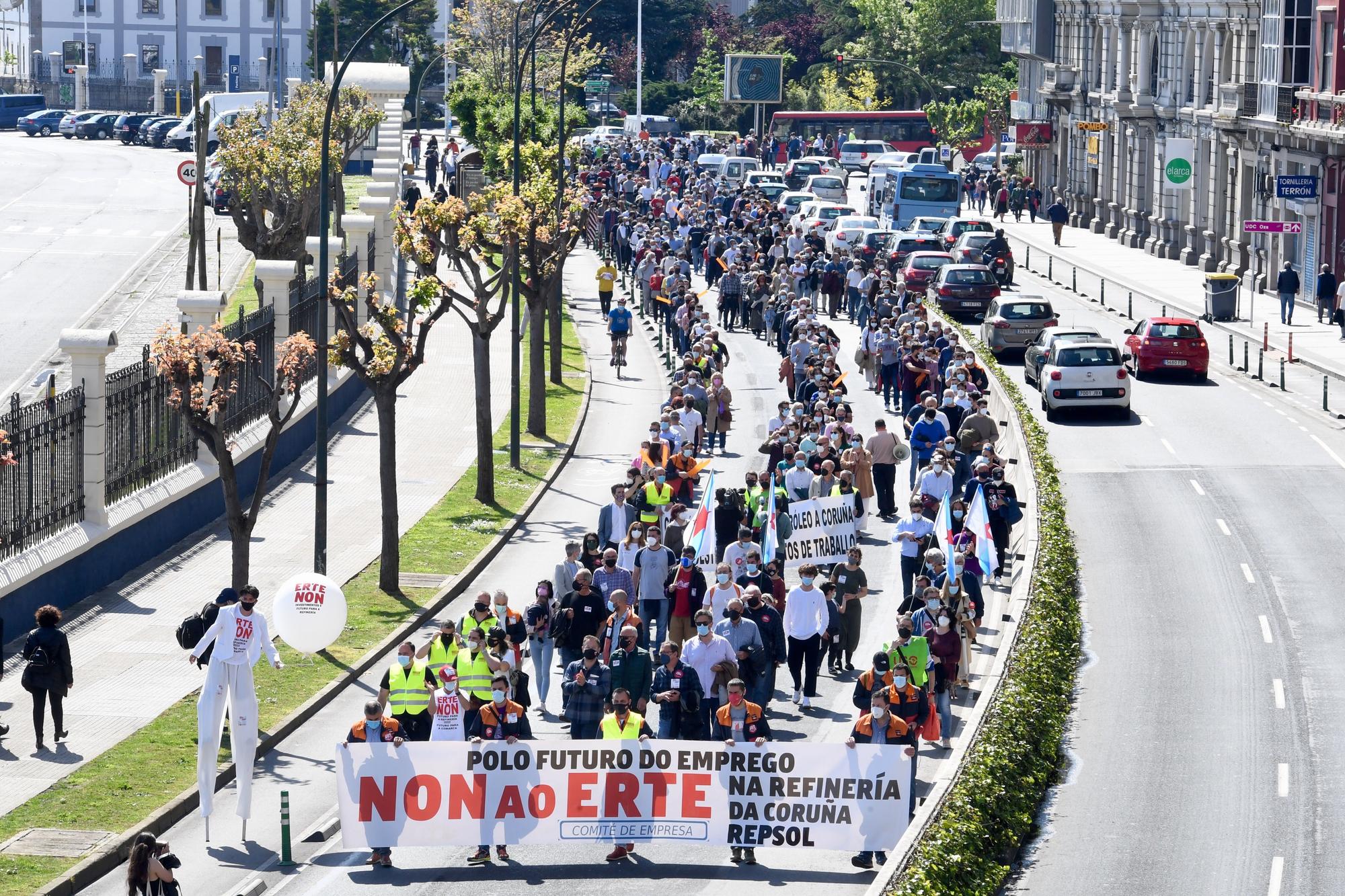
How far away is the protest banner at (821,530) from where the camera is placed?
24938mm

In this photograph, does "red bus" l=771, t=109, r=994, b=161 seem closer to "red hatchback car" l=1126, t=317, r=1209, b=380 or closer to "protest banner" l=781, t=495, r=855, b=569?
"red hatchback car" l=1126, t=317, r=1209, b=380

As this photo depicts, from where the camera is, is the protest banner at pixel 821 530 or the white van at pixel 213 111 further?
the white van at pixel 213 111

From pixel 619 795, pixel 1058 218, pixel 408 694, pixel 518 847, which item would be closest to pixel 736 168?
pixel 1058 218

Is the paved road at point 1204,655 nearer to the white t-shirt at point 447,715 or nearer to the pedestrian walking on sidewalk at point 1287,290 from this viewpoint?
the white t-shirt at point 447,715

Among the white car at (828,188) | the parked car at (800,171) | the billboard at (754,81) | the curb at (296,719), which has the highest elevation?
the billboard at (754,81)

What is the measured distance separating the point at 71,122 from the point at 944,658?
9582cm

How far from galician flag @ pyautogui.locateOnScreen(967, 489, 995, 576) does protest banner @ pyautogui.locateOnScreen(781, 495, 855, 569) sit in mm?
1504

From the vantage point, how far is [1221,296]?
5225cm

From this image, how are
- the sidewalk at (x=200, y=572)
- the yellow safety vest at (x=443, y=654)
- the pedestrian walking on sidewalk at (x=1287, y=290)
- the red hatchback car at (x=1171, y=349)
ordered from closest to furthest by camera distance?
the yellow safety vest at (x=443, y=654), the sidewalk at (x=200, y=572), the red hatchback car at (x=1171, y=349), the pedestrian walking on sidewalk at (x=1287, y=290)

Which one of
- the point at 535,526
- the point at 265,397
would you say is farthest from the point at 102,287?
the point at 535,526

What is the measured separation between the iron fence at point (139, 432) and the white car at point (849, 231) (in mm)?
33358

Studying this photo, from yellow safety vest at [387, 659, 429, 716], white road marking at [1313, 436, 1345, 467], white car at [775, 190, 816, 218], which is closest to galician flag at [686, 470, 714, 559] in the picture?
yellow safety vest at [387, 659, 429, 716]

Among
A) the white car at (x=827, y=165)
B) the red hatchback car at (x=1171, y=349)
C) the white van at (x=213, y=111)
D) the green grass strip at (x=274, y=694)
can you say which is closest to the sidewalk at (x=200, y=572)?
the green grass strip at (x=274, y=694)

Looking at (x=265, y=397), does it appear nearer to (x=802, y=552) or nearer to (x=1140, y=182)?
(x=802, y=552)
